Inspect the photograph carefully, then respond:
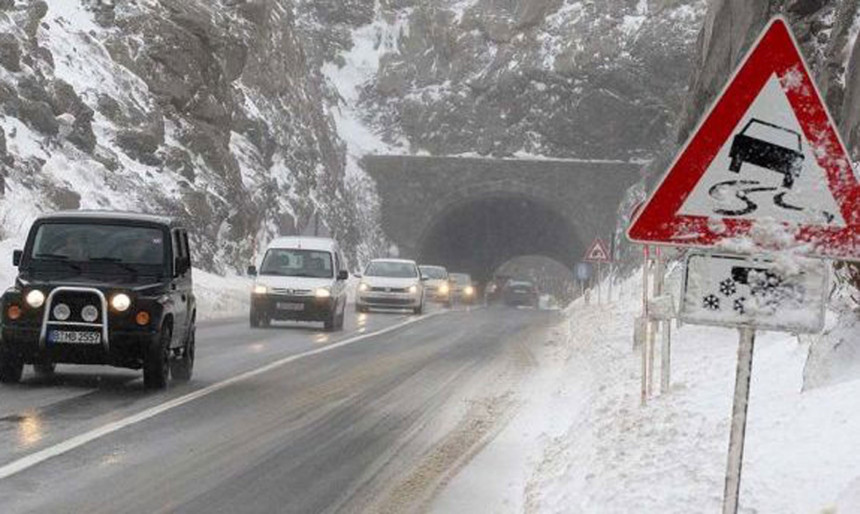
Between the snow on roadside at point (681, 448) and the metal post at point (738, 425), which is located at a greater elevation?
the metal post at point (738, 425)

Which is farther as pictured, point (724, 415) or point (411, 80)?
point (411, 80)

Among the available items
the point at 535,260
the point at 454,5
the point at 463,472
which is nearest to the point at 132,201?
the point at 463,472

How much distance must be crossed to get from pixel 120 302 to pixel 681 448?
21.5 feet

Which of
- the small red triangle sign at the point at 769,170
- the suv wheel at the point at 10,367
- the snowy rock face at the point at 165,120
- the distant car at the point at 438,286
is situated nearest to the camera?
the small red triangle sign at the point at 769,170

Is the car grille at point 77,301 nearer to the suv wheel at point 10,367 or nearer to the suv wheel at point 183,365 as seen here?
the suv wheel at point 10,367

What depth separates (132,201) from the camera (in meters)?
34.6

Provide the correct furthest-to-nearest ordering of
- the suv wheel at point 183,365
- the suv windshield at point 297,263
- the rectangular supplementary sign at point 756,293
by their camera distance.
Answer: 1. the suv windshield at point 297,263
2. the suv wheel at point 183,365
3. the rectangular supplementary sign at point 756,293

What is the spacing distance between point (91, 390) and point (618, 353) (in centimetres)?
716

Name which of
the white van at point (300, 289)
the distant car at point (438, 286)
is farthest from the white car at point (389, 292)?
the distant car at point (438, 286)

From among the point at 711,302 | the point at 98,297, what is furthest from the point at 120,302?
the point at 711,302

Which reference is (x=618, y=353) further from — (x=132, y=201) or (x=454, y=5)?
(x=454, y=5)

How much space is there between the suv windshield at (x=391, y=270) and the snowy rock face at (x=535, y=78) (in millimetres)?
29800

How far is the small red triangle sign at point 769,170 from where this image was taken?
4.63m

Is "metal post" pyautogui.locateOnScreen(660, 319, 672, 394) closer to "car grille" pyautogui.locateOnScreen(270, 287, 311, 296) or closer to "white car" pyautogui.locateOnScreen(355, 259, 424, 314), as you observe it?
"car grille" pyautogui.locateOnScreen(270, 287, 311, 296)
